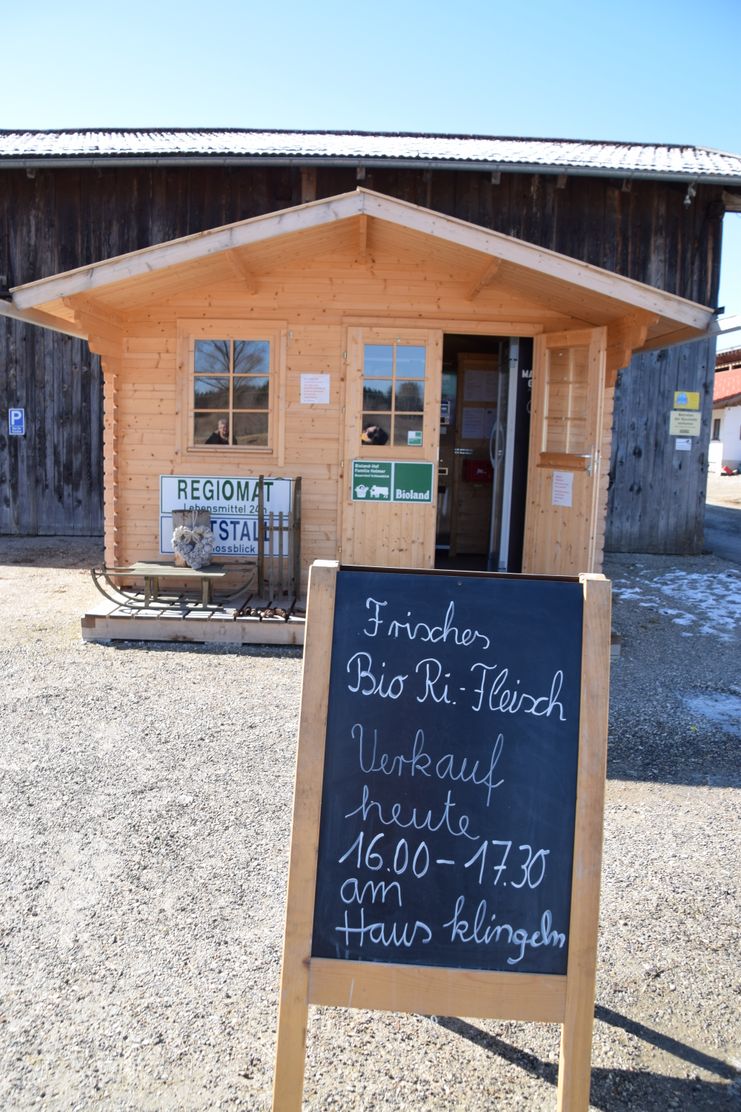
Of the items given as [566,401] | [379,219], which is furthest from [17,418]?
[566,401]

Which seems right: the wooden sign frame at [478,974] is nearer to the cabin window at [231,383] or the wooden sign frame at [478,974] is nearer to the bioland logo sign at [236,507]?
the bioland logo sign at [236,507]

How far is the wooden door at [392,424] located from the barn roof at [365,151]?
3557 millimetres

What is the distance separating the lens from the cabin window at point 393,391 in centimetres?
799

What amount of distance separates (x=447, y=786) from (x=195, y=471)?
6.04 m

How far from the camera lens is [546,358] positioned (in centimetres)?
811

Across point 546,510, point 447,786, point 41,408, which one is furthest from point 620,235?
point 447,786

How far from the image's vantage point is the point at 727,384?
3578 cm

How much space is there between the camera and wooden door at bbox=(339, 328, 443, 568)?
314 inches

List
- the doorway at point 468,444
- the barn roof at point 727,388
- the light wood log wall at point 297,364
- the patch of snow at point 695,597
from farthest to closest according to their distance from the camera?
the barn roof at point 727,388 < the doorway at point 468,444 < the patch of snow at point 695,597 < the light wood log wall at point 297,364

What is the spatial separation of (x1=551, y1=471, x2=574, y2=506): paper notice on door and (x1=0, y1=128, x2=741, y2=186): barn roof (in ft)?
14.8

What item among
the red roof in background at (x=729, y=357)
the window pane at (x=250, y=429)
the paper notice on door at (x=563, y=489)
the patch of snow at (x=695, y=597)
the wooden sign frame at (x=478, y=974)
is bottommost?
the patch of snow at (x=695, y=597)

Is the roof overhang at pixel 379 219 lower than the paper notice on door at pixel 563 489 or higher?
higher

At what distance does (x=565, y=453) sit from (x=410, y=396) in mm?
1433

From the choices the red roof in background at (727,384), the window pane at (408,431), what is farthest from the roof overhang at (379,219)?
the red roof in background at (727,384)
